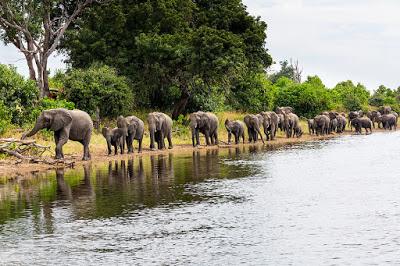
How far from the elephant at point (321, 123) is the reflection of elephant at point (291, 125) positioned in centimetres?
284

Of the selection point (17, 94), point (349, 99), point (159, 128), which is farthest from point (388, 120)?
point (17, 94)

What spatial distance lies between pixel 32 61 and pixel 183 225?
3731 cm

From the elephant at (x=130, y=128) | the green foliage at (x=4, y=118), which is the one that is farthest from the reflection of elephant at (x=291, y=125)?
the green foliage at (x=4, y=118)

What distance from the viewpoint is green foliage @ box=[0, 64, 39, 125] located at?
123 ft

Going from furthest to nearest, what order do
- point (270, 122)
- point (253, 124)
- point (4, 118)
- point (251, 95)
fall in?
point (251, 95) → point (270, 122) → point (253, 124) → point (4, 118)

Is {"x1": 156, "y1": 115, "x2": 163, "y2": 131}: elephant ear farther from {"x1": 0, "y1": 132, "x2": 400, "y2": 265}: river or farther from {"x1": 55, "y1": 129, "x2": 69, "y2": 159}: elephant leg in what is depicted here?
{"x1": 0, "y1": 132, "x2": 400, "y2": 265}: river

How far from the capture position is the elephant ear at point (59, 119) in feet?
98.7

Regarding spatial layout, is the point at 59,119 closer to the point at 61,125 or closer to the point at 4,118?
the point at 61,125

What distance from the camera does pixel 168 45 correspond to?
47.1 meters

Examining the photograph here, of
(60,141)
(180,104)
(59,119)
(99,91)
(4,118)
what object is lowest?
(60,141)

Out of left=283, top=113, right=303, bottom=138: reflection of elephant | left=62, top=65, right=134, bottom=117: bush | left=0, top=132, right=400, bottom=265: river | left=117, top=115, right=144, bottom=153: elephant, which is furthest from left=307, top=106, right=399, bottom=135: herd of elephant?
left=0, top=132, right=400, bottom=265: river

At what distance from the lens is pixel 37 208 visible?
59.2 feet

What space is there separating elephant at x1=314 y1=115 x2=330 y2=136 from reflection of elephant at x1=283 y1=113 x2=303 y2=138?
2.84 m

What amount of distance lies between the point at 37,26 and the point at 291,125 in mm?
20242
